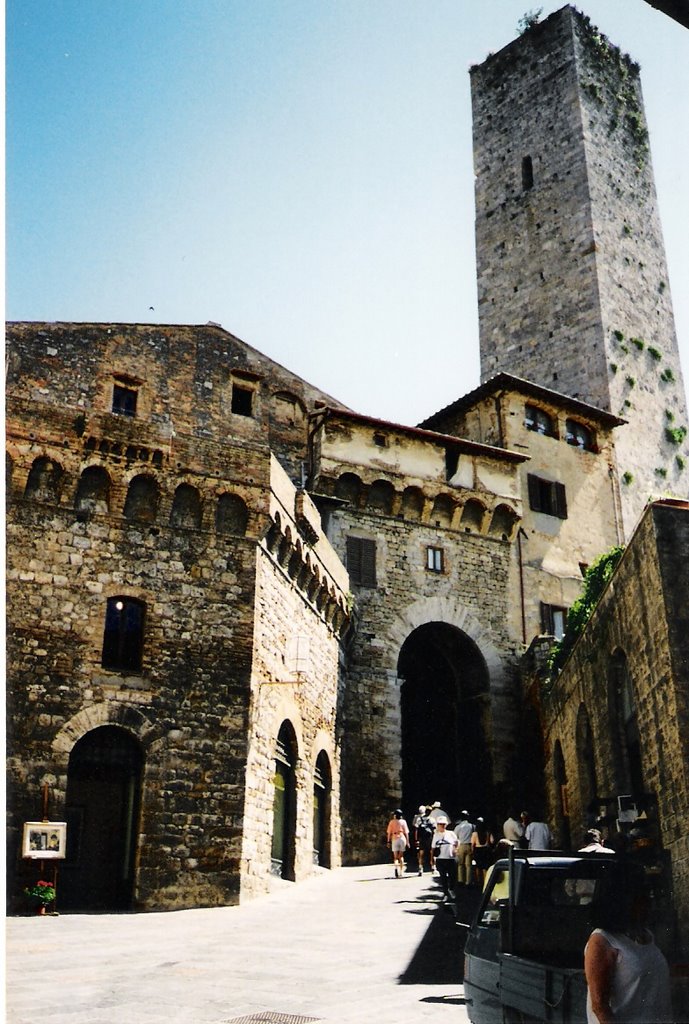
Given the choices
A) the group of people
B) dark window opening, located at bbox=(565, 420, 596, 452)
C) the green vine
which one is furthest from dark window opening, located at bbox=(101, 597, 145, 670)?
dark window opening, located at bbox=(565, 420, 596, 452)

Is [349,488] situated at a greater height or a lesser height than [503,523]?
greater

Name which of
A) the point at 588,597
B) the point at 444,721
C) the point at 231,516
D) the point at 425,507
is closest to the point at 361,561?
the point at 425,507

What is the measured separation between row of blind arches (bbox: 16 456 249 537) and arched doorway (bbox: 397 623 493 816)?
8866 millimetres

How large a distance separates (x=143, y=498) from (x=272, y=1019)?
30.6ft

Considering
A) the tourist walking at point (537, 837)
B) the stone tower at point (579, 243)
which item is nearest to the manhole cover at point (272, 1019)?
the tourist walking at point (537, 837)

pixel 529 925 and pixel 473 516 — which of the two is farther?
pixel 473 516

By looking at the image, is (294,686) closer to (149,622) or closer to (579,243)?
(149,622)

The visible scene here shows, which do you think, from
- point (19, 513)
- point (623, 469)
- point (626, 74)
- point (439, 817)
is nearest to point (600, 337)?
point (623, 469)

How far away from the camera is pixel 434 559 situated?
22500mm

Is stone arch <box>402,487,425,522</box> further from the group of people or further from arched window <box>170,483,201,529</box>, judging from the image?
arched window <box>170,483,201,529</box>

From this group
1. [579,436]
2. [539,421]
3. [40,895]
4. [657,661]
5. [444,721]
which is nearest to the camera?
[657,661]

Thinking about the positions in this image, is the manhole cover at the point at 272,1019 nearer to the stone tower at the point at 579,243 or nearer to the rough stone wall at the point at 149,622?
the rough stone wall at the point at 149,622

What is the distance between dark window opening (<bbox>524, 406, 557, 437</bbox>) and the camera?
24.8 m

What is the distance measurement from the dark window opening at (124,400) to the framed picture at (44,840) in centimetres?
1143
